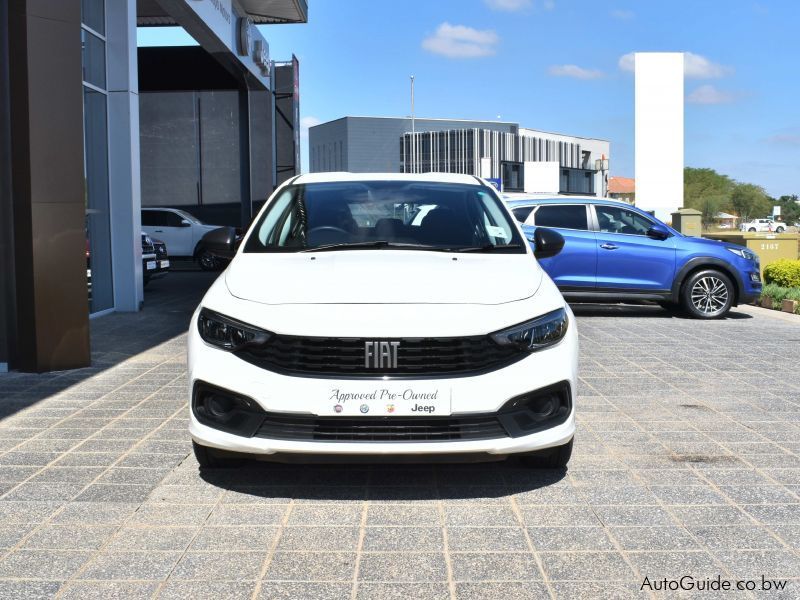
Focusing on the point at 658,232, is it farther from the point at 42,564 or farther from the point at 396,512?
the point at 42,564

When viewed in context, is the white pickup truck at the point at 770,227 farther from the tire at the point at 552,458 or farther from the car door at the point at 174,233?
the tire at the point at 552,458

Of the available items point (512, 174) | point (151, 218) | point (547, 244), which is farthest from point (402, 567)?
point (512, 174)

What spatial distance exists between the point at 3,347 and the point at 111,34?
6542 mm

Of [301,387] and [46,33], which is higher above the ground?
[46,33]

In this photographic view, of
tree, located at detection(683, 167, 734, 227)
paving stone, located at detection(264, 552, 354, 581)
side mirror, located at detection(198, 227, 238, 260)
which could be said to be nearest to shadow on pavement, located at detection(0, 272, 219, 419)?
side mirror, located at detection(198, 227, 238, 260)

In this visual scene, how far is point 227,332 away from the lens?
4.35 meters

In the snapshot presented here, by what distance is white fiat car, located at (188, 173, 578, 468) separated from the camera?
4.14m

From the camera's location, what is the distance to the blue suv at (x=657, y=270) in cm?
1296

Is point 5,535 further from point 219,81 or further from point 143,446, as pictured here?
point 219,81

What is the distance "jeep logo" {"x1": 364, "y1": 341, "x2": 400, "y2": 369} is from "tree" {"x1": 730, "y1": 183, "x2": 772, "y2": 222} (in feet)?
419

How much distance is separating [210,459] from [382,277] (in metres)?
1.29

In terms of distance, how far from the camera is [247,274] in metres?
4.77

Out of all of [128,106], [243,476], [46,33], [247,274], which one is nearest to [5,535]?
[243,476]

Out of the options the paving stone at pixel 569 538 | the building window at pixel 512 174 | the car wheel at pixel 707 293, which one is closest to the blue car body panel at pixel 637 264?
the car wheel at pixel 707 293
